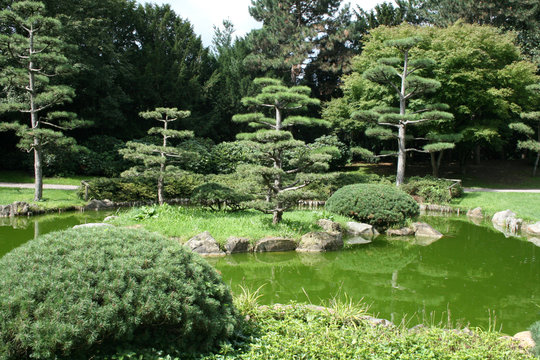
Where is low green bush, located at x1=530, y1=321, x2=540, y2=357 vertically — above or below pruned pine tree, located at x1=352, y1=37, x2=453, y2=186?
below

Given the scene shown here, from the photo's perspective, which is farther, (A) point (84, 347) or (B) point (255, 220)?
(B) point (255, 220)

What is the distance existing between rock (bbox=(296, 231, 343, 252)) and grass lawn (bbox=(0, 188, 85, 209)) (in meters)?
7.98

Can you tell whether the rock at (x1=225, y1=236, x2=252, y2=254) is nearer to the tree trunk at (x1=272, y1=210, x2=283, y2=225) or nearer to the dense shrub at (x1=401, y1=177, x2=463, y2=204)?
the tree trunk at (x1=272, y1=210, x2=283, y2=225)

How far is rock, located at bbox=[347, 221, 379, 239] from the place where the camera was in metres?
9.93

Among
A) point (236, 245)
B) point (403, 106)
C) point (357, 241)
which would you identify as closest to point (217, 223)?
point (236, 245)

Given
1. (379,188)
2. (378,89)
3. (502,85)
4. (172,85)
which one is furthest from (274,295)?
(172,85)

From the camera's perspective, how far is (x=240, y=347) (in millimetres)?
3551

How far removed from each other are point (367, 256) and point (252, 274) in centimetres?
265

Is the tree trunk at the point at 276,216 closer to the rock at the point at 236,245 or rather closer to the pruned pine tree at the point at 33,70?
the rock at the point at 236,245

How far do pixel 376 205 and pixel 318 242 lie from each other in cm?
254

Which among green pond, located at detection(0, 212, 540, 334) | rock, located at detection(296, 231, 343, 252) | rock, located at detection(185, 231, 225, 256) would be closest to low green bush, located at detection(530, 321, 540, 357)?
green pond, located at detection(0, 212, 540, 334)

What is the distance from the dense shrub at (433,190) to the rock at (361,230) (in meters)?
6.43

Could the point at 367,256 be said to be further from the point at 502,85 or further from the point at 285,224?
the point at 502,85

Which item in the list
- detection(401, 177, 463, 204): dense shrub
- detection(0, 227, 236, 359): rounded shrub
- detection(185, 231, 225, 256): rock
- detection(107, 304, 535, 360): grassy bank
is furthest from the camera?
detection(401, 177, 463, 204): dense shrub
